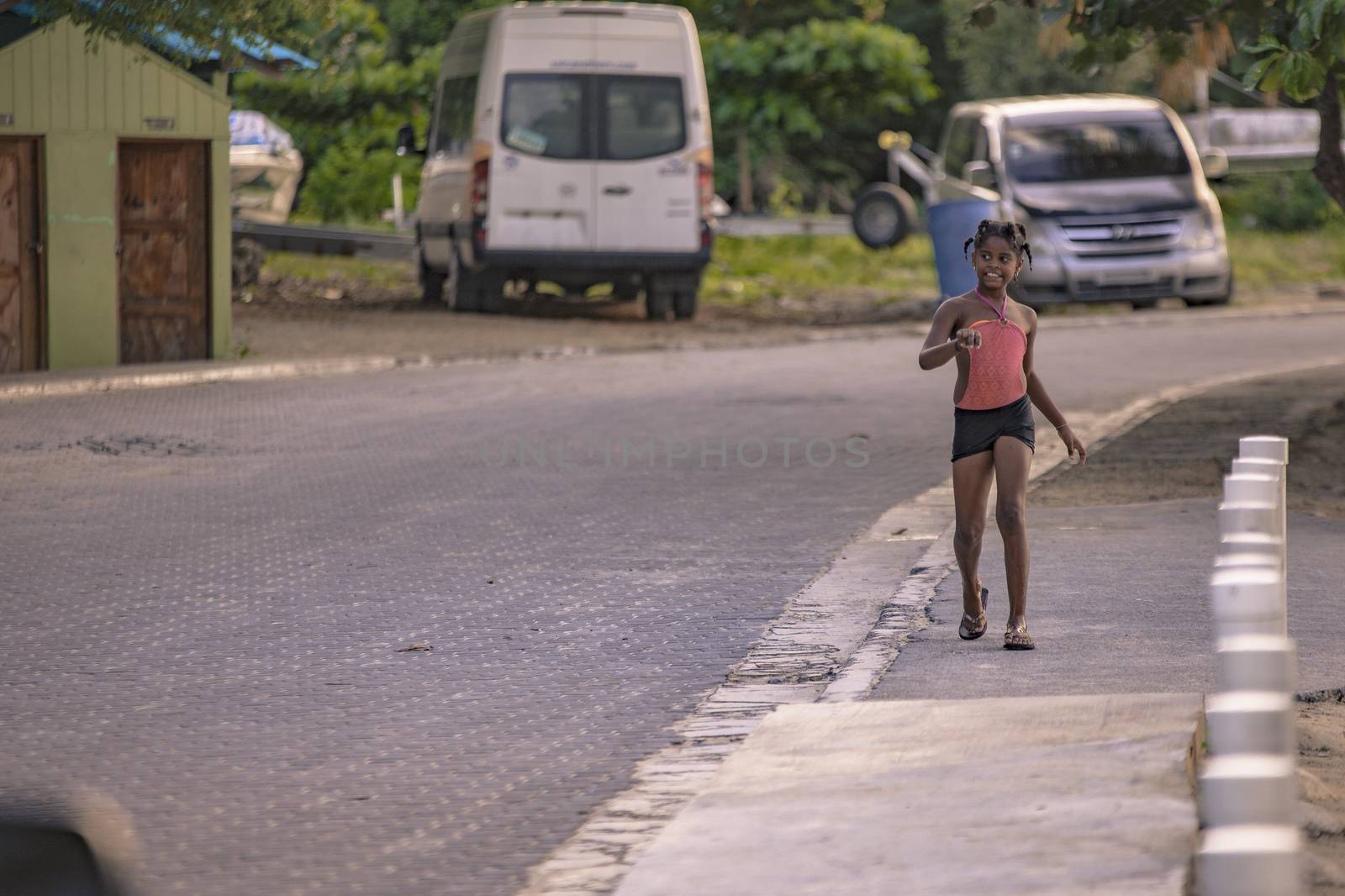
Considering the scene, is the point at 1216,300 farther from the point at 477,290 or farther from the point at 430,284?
the point at 430,284

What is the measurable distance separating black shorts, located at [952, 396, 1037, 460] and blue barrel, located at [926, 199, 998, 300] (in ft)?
55.8

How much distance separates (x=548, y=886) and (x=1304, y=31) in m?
7.07

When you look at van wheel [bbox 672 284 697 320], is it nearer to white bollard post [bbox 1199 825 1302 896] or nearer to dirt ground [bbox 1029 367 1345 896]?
dirt ground [bbox 1029 367 1345 896]

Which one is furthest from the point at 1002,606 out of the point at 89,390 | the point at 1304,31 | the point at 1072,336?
the point at 1072,336

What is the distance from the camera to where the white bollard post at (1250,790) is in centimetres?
303

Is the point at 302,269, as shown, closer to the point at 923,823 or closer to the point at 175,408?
the point at 175,408

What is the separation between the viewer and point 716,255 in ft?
109

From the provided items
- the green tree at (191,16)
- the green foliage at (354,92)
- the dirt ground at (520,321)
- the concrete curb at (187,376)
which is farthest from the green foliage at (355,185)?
the green tree at (191,16)

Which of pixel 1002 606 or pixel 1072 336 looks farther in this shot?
pixel 1072 336

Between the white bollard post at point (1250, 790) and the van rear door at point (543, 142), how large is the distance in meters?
20.9

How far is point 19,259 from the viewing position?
18.3 metres

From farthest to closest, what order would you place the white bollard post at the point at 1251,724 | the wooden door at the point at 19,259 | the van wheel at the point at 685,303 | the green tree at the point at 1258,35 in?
the van wheel at the point at 685,303, the wooden door at the point at 19,259, the green tree at the point at 1258,35, the white bollard post at the point at 1251,724

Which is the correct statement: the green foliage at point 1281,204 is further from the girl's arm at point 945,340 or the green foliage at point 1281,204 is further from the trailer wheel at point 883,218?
the girl's arm at point 945,340

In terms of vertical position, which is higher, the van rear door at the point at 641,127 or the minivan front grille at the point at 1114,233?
the van rear door at the point at 641,127
